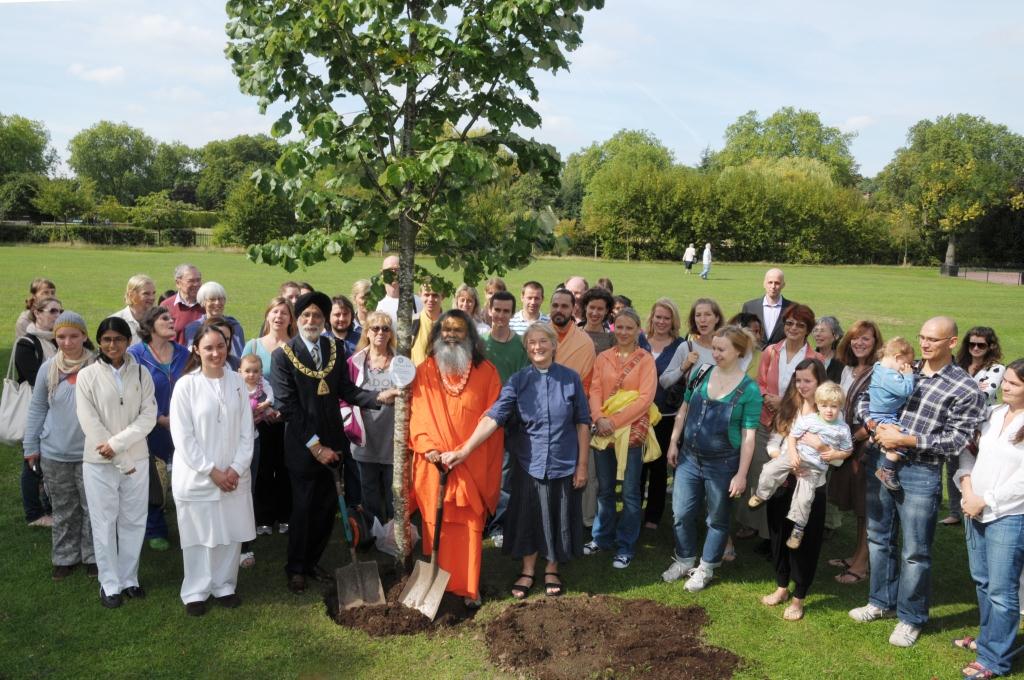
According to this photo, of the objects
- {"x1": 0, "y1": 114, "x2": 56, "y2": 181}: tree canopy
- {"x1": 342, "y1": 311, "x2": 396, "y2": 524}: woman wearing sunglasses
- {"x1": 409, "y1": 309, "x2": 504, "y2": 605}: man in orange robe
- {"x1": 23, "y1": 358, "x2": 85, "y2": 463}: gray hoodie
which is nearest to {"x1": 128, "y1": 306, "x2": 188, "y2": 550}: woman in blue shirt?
{"x1": 23, "y1": 358, "x2": 85, "y2": 463}: gray hoodie

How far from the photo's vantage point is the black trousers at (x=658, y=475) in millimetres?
7102

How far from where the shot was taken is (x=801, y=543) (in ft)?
17.8

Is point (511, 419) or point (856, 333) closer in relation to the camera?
point (511, 419)

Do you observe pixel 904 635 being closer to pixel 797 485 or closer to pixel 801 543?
pixel 801 543

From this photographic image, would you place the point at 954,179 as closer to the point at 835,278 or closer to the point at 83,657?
the point at 835,278

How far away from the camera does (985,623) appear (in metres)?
4.77

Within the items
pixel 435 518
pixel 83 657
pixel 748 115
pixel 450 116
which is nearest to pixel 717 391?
pixel 435 518

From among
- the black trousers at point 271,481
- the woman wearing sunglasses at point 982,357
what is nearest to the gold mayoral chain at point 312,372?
the black trousers at point 271,481

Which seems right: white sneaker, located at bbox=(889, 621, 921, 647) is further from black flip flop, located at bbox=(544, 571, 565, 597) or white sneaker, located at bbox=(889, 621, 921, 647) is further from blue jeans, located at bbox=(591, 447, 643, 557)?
black flip flop, located at bbox=(544, 571, 565, 597)

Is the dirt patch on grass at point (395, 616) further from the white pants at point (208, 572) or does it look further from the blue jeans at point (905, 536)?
the blue jeans at point (905, 536)

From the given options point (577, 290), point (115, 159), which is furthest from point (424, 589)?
point (115, 159)

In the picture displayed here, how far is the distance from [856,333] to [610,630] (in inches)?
129

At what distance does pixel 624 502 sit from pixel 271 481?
319cm

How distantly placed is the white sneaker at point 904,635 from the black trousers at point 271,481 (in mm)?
4959
